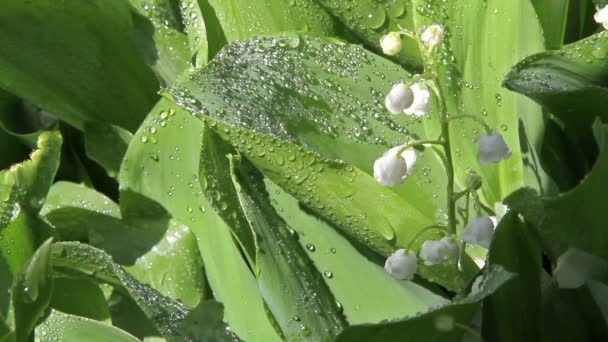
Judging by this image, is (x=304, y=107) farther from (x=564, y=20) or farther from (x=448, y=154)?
(x=564, y=20)

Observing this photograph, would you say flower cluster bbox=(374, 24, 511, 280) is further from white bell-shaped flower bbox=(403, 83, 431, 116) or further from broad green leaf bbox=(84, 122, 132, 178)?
broad green leaf bbox=(84, 122, 132, 178)

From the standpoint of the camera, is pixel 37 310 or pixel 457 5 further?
pixel 457 5

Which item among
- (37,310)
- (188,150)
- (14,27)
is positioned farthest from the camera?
(14,27)

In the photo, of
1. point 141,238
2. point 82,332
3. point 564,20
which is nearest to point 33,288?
point 82,332

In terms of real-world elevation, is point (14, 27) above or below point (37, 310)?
above

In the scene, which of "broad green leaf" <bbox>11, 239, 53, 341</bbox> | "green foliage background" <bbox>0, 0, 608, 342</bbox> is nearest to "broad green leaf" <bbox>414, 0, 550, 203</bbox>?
"green foliage background" <bbox>0, 0, 608, 342</bbox>

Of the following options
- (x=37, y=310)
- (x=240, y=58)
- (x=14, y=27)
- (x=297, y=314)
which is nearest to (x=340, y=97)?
(x=240, y=58)

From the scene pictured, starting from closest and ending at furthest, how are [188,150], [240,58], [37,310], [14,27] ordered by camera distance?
[37,310], [240,58], [188,150], [14,27]

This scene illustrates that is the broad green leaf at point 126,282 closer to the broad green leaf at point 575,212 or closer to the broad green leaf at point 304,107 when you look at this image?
the broad green leaf at point 304,107

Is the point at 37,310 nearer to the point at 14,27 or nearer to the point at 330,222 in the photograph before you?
the point at 330,222
